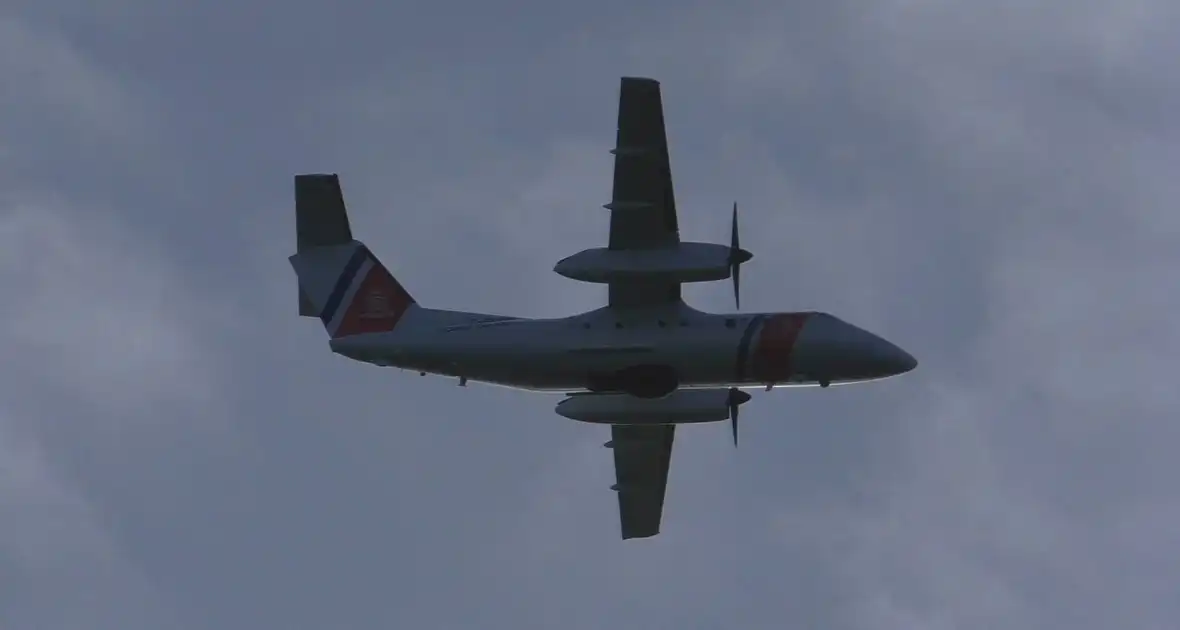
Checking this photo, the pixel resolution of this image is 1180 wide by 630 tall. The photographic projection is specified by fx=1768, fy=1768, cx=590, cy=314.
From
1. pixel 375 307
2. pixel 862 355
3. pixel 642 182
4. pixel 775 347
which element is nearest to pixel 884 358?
pixel 862 355

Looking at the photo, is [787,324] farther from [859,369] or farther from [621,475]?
[621,475]

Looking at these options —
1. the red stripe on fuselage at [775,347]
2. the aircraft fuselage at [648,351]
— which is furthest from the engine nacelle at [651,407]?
the red stripe on fuselage at [775,347]

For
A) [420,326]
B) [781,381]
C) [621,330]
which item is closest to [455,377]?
[420,326]

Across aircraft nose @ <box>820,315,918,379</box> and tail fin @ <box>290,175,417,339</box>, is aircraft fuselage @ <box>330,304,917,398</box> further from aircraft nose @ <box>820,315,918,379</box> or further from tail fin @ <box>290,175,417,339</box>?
tail fin @ <box>290,175,417,339</box>

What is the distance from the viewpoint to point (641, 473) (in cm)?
3775

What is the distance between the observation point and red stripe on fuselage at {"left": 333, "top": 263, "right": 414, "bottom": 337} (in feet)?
115

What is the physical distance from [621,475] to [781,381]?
17.6 ft

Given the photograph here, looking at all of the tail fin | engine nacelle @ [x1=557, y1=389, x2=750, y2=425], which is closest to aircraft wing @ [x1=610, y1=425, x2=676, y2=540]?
engine nacelle @ [x1=557, y1=389, x2=750, y2=425]

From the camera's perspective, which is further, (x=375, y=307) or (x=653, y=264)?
(x=375, y=307)

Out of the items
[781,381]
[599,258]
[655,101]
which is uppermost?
[655,101]

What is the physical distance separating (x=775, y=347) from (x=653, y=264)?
113 inches

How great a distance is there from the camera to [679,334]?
1315 inches

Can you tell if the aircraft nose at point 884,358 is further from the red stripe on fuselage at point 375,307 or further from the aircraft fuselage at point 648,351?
the red stripe on fuselage at point 375,307

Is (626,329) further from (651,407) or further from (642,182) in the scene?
(642,182)
